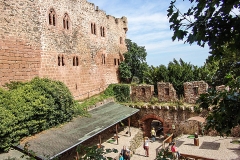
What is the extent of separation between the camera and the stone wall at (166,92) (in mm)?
17536

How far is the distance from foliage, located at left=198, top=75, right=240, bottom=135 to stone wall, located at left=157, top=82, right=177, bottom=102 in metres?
13.6

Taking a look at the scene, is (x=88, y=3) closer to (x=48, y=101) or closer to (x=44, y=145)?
(x=48, y=101)

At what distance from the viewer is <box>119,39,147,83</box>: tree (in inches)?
906

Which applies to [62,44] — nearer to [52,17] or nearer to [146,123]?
[52,17]

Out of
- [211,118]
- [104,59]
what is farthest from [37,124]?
[104,59]

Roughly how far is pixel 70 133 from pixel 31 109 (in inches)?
85.9

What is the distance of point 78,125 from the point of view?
12.3 metres

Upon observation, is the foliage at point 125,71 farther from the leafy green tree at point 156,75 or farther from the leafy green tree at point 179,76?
the leafy green tree at point 179,76

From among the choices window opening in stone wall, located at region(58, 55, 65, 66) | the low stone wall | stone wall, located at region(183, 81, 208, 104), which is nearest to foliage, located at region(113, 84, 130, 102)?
the low stone wall

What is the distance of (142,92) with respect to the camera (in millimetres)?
19359

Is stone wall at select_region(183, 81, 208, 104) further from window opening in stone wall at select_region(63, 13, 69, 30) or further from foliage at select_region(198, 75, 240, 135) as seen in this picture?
foliage at select_region(198, 75, 240, 135)

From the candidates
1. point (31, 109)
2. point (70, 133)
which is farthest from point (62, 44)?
point (70, 133)

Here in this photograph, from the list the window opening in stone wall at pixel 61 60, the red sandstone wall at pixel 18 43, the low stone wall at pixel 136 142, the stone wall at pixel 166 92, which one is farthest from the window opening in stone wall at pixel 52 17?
the low stone wall at pixel 136 142

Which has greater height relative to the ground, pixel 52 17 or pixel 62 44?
pixel 52 17
